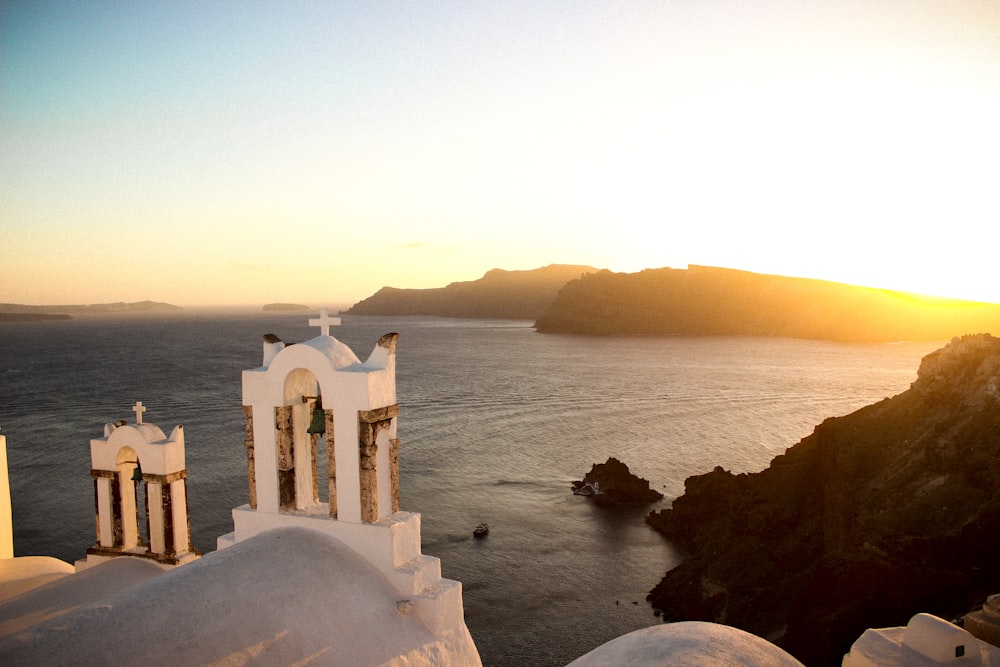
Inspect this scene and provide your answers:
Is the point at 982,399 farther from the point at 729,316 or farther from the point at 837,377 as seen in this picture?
the point at 729,316

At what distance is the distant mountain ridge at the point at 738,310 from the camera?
15450 centimetres

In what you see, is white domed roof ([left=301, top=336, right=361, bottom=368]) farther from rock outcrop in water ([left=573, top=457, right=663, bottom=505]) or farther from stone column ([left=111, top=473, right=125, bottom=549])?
rock outcrop in water ([left=573, top=457, right=663, bottom=505])

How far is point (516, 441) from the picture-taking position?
51438 millimetres

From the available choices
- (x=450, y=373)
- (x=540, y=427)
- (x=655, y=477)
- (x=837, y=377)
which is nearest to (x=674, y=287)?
(x=837, y=377)

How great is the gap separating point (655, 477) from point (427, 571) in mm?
36711

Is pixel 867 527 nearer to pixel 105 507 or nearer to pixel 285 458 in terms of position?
pixel 285 458

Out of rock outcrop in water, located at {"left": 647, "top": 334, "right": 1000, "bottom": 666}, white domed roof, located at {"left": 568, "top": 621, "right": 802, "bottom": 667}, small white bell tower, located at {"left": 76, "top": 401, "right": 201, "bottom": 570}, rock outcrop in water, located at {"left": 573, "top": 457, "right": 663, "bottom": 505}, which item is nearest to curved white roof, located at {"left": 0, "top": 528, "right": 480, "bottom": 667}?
small white bell tower, located at {"left": 76, "top": 401, "right": 201, "bottom": 570}

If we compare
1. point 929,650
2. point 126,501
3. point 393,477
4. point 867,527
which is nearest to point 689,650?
point 929,650

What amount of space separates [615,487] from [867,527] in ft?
63.1

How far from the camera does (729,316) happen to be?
16250 cm

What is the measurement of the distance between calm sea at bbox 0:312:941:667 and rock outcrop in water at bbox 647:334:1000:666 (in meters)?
4.16

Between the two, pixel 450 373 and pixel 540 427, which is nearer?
pixel 540 427

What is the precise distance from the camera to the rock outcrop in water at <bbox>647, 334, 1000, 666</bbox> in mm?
15945

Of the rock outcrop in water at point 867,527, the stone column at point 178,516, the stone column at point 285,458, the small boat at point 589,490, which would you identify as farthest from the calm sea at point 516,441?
the stone column at point 285,458
